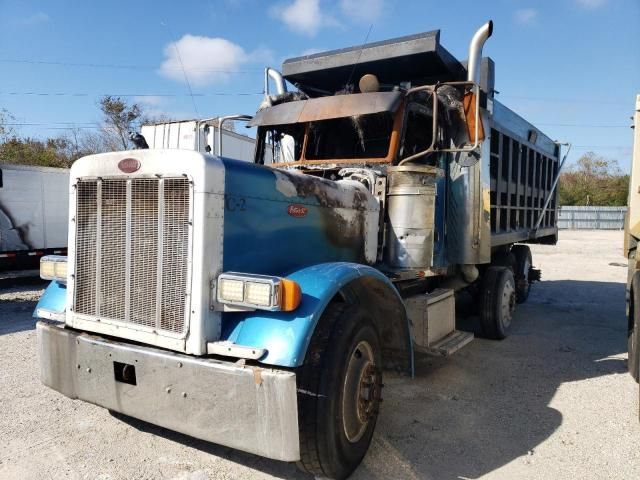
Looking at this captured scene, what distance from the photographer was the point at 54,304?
3482 millimetres

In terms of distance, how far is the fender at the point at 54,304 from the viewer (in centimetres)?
339

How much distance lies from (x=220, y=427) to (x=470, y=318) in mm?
5930

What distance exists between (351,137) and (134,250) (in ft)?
8.25

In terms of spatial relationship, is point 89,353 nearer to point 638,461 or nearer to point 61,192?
point 638,461

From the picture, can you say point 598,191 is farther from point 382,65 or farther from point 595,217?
point 382,65

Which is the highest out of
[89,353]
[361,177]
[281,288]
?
[361,177]

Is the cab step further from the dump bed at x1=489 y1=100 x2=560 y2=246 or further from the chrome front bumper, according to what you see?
the chrome front bumper

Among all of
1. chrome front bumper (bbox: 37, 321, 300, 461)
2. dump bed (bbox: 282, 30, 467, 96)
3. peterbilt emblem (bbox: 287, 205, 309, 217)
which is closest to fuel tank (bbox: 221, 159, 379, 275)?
peterbilt emblem (bbox: 287, 205, 309, 217)

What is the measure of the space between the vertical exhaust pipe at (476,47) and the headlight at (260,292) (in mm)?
3017

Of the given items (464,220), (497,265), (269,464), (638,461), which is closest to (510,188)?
(497,265)

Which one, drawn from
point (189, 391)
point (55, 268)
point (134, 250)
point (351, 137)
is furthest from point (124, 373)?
point (351, 137)

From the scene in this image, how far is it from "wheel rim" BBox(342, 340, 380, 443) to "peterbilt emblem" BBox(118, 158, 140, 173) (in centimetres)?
172

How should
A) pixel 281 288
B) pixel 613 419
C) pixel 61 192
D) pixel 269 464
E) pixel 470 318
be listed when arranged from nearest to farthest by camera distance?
pixel 281 288 → pixel 269 464 → pixel 613 419 → pixel 470 318 → pixel 61 192

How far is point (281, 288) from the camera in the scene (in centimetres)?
259
